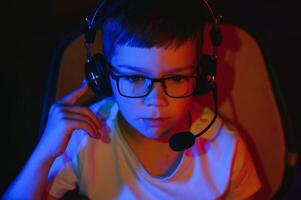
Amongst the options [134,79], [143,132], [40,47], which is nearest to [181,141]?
[143,132]

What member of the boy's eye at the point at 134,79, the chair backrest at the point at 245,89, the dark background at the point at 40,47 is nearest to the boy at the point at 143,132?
the boy's eye at the point at 134,79

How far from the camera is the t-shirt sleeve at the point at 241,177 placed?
3.36 feet

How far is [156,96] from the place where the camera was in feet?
2.83

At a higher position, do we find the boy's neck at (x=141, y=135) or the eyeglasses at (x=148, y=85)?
the eyeglasses at (x=148, y=85)

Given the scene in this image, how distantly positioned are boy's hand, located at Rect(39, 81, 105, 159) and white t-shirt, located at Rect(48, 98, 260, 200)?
7 centimetres

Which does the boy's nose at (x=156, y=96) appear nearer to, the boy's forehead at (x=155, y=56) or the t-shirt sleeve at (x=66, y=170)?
the boy's forehead at (x=155, y=56)

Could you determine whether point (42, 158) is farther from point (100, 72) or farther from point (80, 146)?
point (100, 72)

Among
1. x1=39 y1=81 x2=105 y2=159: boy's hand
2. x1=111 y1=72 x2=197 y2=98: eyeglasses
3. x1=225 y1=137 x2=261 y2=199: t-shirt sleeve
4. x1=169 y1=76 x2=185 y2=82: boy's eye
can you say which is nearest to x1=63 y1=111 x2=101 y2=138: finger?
x1=39 y1=81 x2=105 y2=159: boy's hand

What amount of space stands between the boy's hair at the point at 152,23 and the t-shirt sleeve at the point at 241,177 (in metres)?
0.36

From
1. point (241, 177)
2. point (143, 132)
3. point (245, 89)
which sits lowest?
point (241, 177)

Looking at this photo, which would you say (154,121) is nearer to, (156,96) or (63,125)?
(156,96)

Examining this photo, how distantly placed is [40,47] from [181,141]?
128cm

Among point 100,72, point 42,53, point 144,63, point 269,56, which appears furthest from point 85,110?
point 42,53

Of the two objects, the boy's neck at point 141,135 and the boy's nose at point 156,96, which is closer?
the boy's nose at point 156,96
